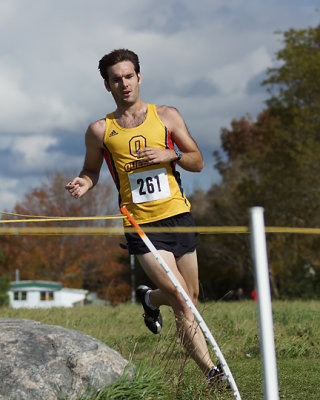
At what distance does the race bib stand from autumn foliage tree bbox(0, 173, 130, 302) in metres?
28.1

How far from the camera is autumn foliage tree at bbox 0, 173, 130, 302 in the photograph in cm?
3219

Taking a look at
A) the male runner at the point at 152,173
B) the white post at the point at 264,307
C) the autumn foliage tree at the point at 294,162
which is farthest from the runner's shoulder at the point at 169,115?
the autumn foliage tree at the point at 294,162

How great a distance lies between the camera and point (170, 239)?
4.12 m

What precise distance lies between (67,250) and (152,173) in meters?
29.6

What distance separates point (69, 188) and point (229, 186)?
26289 millimetres

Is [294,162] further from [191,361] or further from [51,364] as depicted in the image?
[51,364]

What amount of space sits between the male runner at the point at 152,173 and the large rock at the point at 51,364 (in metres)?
0.59

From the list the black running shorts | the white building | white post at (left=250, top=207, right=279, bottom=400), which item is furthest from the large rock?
the white building

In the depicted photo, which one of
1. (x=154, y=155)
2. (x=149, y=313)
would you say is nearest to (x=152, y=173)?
(x=154, y=155)

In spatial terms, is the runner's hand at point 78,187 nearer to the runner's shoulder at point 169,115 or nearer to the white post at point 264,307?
the runner's shoulder at point 169,115

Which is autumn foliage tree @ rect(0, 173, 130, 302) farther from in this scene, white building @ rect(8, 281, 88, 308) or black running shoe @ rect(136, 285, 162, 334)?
black running shoe @ rect(136, 285, 162, 334)

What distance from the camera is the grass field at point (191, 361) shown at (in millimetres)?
3771

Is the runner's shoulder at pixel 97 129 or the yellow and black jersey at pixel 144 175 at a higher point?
the runner's shoulder at pixel 97 129

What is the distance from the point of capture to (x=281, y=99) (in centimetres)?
2316
